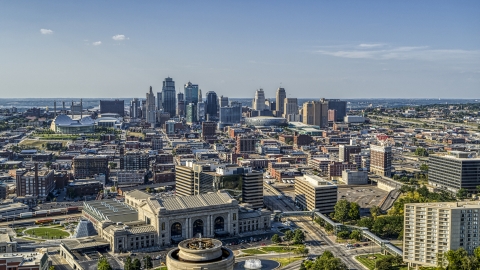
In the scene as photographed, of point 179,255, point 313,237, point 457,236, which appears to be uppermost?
point 179,255

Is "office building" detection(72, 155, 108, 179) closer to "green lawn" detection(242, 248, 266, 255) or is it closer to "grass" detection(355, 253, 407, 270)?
"green lawn" detection(242, 248, 266, 255)

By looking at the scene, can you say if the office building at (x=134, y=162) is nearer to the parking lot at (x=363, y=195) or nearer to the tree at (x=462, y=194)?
the parking lot at (x=363, y=195)

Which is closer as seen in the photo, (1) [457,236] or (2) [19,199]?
(1) [457,236]

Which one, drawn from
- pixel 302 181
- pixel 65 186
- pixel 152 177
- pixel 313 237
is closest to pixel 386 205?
pixel 302 181

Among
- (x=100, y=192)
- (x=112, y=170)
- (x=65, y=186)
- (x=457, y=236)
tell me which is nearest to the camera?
(x=457, y=236)

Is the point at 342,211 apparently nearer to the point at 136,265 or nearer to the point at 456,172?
the point at 456,172

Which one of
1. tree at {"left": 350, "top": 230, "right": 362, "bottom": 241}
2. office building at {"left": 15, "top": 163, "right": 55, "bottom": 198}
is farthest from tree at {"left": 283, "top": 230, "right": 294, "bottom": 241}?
office building at {"left": 15, "top": 163, "right": 55, "bottom": 198}

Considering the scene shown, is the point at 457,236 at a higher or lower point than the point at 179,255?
lower

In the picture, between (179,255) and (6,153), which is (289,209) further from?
(6,153)
